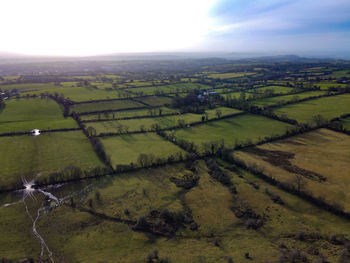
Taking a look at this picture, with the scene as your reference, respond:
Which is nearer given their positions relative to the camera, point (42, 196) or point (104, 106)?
point (42, 196)

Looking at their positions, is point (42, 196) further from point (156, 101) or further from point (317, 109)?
point (317, 109)


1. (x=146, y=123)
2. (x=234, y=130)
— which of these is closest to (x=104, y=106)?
(x=146, y=123)

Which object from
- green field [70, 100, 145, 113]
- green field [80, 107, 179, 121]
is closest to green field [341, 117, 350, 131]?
green field [80, 107, 179, 121]

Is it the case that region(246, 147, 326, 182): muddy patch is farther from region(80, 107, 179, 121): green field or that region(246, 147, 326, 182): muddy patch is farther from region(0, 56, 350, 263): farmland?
region(80, 107, 179, 121): green field

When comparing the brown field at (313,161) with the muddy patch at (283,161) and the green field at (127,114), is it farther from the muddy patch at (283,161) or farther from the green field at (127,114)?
the green field at (127,114)

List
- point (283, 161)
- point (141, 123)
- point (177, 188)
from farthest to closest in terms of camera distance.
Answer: point (141, 123) < point (283, 161) < point (177, 188)

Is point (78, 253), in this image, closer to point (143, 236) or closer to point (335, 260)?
point (143, 236)
